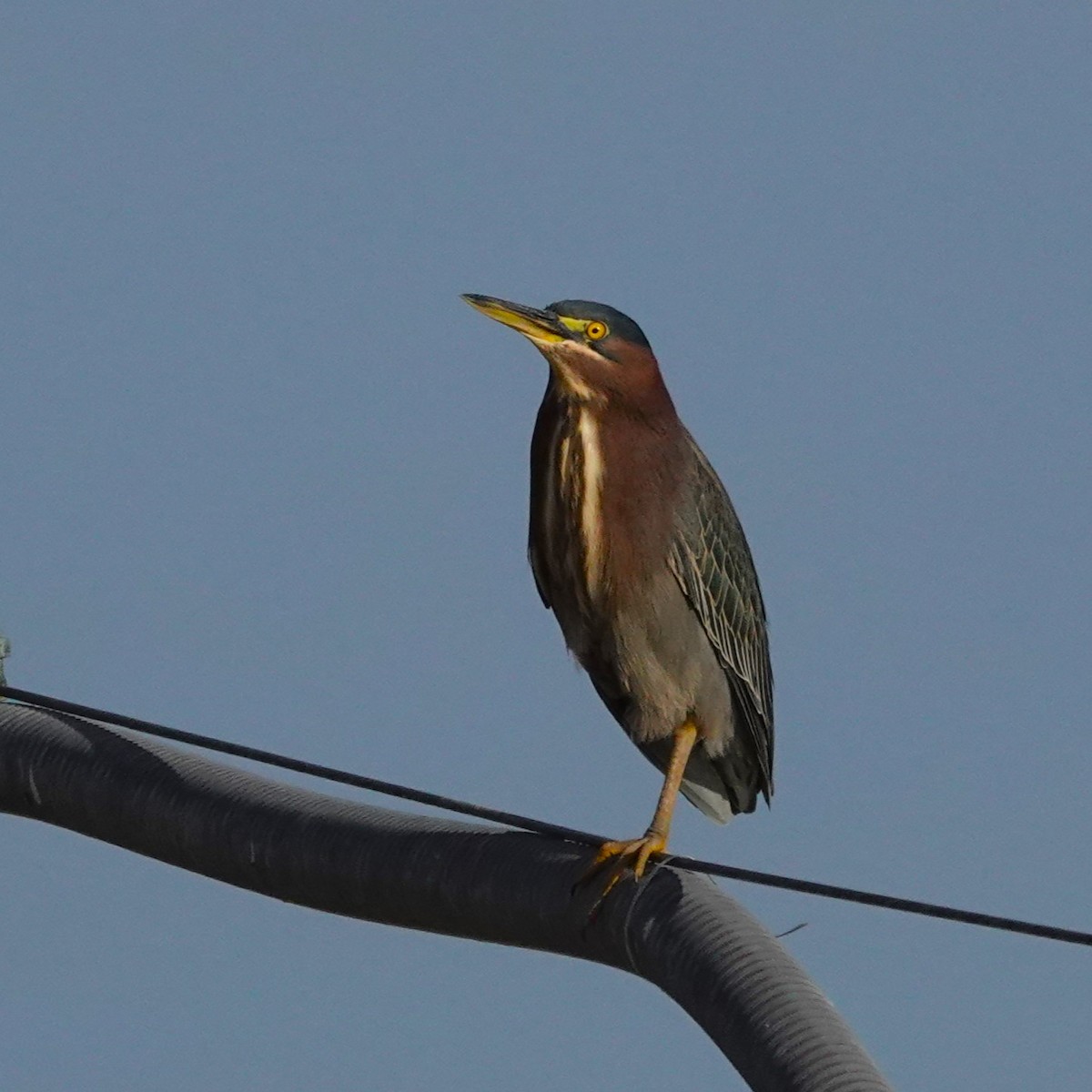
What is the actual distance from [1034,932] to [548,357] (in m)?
2.93

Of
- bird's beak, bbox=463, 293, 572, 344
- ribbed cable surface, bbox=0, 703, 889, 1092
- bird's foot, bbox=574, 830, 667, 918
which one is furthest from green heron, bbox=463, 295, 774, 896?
ribbed cable surface, bbox=0, 703, 889, 1092

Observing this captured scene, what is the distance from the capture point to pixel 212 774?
14.4 feet

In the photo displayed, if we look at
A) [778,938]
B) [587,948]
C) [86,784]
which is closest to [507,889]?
[587,948]

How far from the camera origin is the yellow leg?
4156 millimetres

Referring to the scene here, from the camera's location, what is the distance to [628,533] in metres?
5.68

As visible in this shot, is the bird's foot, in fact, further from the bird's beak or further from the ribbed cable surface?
the bird's beak

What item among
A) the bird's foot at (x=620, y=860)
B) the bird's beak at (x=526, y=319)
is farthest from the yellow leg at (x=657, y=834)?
the bird's beak at (x=526, y=319)

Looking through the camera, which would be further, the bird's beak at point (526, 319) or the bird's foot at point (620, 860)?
the bird's beak at point (526, 319)

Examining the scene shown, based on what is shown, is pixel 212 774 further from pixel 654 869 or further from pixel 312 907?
pixel 654 869

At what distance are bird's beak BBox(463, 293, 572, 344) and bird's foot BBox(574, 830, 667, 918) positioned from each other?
59.3 inches

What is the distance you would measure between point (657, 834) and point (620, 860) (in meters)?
0.75

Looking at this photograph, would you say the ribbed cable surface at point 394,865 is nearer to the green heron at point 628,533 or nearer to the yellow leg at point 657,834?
the yellow leg at point 657,834

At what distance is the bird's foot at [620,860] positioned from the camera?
3.93m

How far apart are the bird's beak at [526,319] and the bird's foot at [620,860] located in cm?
151
